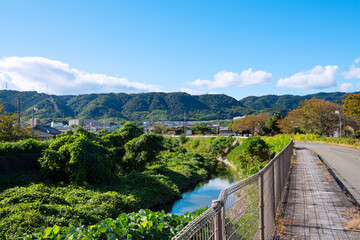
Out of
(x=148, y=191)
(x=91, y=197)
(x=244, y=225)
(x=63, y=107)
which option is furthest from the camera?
(x=63, y=107)

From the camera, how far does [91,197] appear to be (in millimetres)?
13406

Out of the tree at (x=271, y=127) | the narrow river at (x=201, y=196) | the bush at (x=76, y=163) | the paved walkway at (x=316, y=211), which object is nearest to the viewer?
the paved walkway at (x=316, y=211)

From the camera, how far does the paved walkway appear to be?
5.31 m

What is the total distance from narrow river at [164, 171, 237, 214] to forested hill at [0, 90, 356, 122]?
7139 centimetres

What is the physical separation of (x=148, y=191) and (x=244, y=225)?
13269 millimetres

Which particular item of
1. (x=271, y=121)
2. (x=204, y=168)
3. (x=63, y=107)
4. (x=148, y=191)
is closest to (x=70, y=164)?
(x=148, y=191)

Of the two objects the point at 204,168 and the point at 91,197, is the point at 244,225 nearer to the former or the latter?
the point at 91,197

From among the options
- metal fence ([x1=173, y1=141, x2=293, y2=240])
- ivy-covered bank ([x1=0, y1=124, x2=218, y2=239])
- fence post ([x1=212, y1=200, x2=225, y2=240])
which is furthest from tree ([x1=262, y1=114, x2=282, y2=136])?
fence post ([x1=212, y1=200, x2=225, y2=240])

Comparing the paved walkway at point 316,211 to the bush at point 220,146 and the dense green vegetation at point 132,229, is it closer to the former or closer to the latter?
the dense green vegetation at point 132,229

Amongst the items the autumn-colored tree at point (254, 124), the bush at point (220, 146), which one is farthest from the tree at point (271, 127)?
the bush at point (220, 146)

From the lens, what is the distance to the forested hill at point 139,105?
94188mm

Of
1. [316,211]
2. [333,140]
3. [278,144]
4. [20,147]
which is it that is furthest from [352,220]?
[333,140]

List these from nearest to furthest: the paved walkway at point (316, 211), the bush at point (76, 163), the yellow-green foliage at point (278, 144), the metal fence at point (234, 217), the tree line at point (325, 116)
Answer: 1. the metal fence at point (234, 217)
2. the paved walkway at point (316, 211)
3. the bush at point (76, 163)
4. the yellow-green foliage at point (278, 144)
5. the tree line at point (325, 116)

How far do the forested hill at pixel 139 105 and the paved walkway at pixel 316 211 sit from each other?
83113mm
